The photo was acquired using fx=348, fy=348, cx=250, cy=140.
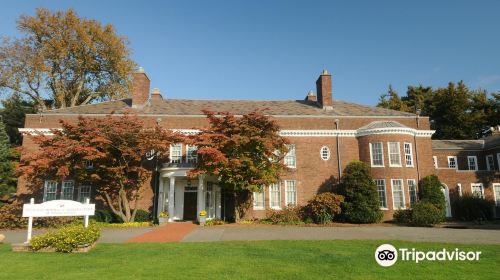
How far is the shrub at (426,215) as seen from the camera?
20828mm

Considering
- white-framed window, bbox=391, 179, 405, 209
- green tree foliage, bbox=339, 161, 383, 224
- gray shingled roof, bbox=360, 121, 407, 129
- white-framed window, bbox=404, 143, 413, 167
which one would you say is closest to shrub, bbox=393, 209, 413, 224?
white-framed window, bbox=391, 179, 405, 209

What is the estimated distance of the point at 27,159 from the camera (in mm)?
20438

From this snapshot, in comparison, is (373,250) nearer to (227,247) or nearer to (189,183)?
(227,247)

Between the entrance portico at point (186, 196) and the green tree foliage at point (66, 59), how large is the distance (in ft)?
58.2

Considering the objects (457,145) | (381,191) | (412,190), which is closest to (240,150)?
(381,191)

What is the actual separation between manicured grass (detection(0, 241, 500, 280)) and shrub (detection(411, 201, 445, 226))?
29.7 feet

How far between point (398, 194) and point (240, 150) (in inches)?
463

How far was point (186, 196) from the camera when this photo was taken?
24.2 meters

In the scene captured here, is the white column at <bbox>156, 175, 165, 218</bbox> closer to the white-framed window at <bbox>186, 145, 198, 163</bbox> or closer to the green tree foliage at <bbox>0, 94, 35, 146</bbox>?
the white-framed window at <bbox>186, 145, 198, 163</bbox>

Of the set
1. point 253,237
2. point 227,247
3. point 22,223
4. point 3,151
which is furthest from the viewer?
point 3,151

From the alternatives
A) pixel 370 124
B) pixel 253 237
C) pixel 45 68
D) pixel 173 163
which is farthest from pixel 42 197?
pixel 370 124

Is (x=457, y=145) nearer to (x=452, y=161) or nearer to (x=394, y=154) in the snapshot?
(x=452, y=161)

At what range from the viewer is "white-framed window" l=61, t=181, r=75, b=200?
24.1 meters

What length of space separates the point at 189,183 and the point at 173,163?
5.84 feet
